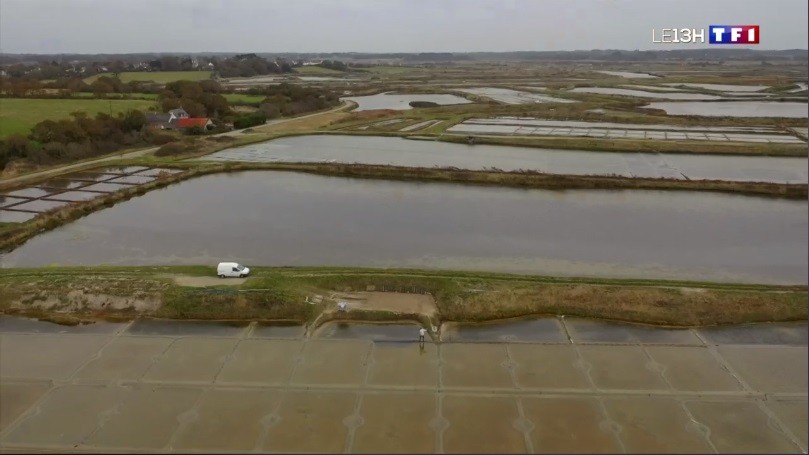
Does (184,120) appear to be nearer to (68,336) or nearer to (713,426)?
(68,336)

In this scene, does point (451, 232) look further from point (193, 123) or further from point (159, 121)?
point (159, 121)

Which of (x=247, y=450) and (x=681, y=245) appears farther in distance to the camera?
(x=681, y=245)

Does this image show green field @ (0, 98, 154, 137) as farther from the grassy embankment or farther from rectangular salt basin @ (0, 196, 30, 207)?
the grassy embankment

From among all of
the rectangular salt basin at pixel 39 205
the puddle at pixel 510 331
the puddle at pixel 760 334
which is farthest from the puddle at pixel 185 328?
the rectangular salt basin at pixel 39 205

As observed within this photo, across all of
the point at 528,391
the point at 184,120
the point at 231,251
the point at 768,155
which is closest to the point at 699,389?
the point at 528,391

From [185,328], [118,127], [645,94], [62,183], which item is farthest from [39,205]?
[645,94]

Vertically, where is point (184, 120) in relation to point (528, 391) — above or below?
above

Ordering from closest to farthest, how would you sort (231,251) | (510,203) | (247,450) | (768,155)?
(247,450) < (231,251) < (510,203) < (768,155)

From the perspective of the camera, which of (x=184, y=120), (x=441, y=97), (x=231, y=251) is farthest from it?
(x=441, y=97)
